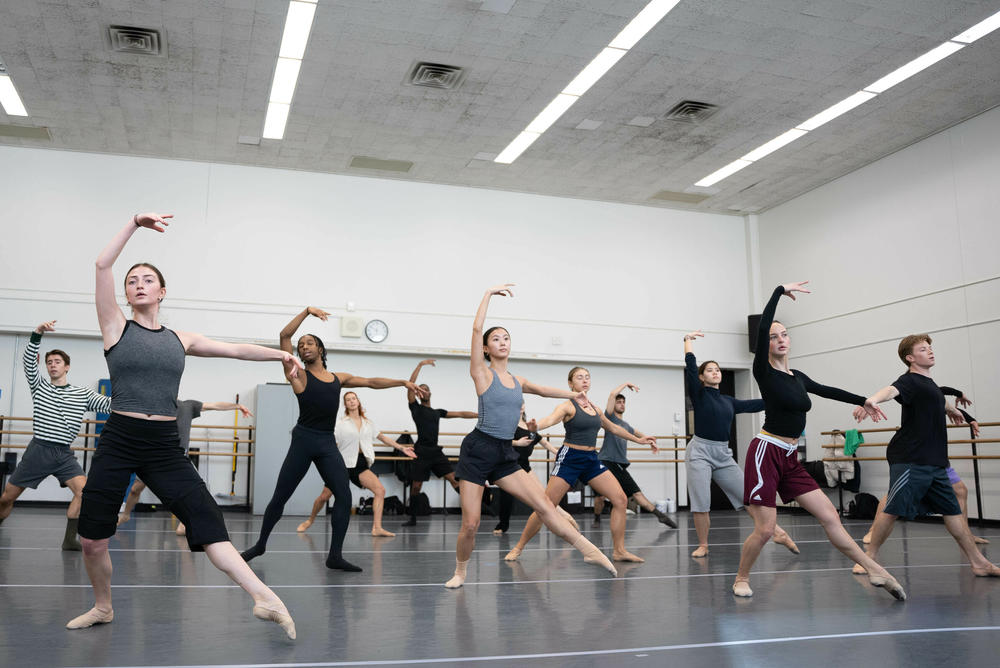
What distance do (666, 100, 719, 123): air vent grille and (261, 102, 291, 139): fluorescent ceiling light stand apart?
5341mm

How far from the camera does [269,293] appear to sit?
1305cm

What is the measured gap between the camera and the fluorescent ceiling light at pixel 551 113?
1088 cm

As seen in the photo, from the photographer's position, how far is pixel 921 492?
544 cm

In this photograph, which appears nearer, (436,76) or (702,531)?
(702,531)

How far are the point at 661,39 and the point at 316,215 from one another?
6631 millimetres

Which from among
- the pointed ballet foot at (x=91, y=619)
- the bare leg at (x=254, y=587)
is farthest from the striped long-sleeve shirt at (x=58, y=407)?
the bare leg at (x=254, y=587)

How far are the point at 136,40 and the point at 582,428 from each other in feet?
22.5

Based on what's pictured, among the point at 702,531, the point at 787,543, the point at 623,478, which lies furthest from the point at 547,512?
the point at 623,478

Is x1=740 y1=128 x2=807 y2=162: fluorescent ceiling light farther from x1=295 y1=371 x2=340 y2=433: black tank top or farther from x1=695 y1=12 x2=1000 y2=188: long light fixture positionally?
x1=295 y1=371 x2=340 y2=433: black tank top

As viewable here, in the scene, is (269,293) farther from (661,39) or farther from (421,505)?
(661,39)

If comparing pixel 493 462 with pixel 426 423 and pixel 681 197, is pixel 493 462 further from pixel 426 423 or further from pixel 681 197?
pixel 681 197

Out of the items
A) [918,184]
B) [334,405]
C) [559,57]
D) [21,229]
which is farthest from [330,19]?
[918,184]

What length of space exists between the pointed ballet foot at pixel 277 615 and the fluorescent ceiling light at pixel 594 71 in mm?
7890

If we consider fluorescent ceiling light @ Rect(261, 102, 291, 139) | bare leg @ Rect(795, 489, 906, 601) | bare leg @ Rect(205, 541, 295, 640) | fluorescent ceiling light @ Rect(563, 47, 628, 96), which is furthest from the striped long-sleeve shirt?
fluorescent ceiling light @ Rect(563, 47, 628, 96)
